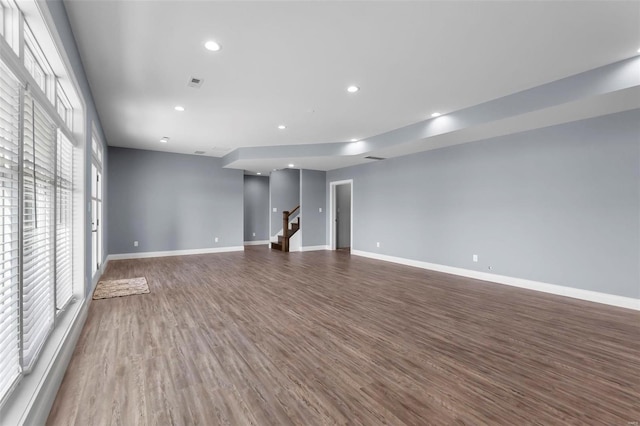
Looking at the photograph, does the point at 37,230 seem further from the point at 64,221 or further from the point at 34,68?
the point at 34,68

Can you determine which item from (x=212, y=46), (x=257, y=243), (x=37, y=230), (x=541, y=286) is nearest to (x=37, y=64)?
(x=37, y=230)

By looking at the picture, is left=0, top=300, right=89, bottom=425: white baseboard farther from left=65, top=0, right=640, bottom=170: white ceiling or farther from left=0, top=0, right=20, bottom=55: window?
left=65, top=0, right=640, bottom=170: white ceiling

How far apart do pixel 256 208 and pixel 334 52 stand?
8463 millimetres

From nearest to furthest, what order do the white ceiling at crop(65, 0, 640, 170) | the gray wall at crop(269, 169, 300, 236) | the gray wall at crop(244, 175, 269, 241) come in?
the white ceiling at crop(65, 0, 640, 170)
the gray wall at crop(269, 169, 300, 236)
the gray wall at crop(244, 175, 269, 241)

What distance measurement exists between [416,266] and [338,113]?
148 inches

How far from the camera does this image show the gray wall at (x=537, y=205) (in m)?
4.04

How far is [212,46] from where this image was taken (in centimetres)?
301

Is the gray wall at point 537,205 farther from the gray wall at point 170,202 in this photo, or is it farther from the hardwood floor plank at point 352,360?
the gray wall at point 170,202

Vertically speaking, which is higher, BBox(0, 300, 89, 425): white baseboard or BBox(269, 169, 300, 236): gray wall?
BBox(269, 169, 300, 236): gray wall

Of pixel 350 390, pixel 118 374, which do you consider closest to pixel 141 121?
pixel 118 374

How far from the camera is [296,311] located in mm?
3814

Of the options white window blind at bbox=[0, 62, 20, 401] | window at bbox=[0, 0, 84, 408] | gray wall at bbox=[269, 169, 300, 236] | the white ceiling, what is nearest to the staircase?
gray wall at bbox=[269, 169, 300, 236]

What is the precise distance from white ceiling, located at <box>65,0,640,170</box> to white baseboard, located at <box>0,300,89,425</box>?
2.55m

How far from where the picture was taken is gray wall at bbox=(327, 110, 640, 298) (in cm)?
404
